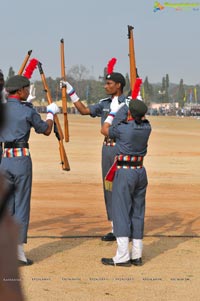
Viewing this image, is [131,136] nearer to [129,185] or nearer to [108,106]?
[129,185]

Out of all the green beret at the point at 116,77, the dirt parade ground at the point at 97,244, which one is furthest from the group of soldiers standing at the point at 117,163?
the green beret at the point at 116,77

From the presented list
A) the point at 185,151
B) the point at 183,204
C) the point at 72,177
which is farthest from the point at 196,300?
the point at 185,151

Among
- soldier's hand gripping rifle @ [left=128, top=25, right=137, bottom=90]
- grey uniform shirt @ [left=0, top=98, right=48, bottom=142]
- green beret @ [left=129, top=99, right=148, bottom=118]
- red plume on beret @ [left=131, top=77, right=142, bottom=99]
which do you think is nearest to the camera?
green beret @ [left=129, top=99, right=148, bottom=118]

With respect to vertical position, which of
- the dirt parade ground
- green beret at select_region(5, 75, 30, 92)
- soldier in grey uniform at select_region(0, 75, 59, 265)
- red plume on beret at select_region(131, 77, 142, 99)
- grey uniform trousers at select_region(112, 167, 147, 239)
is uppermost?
green beret at select_region(5, 75, 30, 92)

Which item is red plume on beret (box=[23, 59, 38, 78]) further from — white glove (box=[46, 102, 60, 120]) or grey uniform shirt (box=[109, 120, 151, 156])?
grey uniform shirt (box=[109, 120, 151, 156])

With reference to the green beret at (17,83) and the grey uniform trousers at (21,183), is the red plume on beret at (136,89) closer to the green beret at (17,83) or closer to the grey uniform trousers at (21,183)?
the green beret at (17,83)

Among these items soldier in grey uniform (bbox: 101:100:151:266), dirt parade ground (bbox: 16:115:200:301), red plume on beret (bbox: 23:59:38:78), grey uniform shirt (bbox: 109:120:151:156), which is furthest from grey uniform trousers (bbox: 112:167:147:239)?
red plume on beret (bbox: 23:59:38:78)

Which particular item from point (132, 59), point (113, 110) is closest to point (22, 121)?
point (113, 110)

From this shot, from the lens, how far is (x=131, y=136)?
7.39m

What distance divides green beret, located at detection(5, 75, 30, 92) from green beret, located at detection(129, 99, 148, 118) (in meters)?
1.06

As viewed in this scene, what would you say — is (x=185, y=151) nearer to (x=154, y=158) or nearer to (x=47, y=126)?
(x=154, y=158)

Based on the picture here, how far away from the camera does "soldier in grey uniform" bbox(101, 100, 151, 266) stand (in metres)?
7.42

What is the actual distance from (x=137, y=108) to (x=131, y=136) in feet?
0.95

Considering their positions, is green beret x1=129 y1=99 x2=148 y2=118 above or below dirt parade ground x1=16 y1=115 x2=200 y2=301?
above
